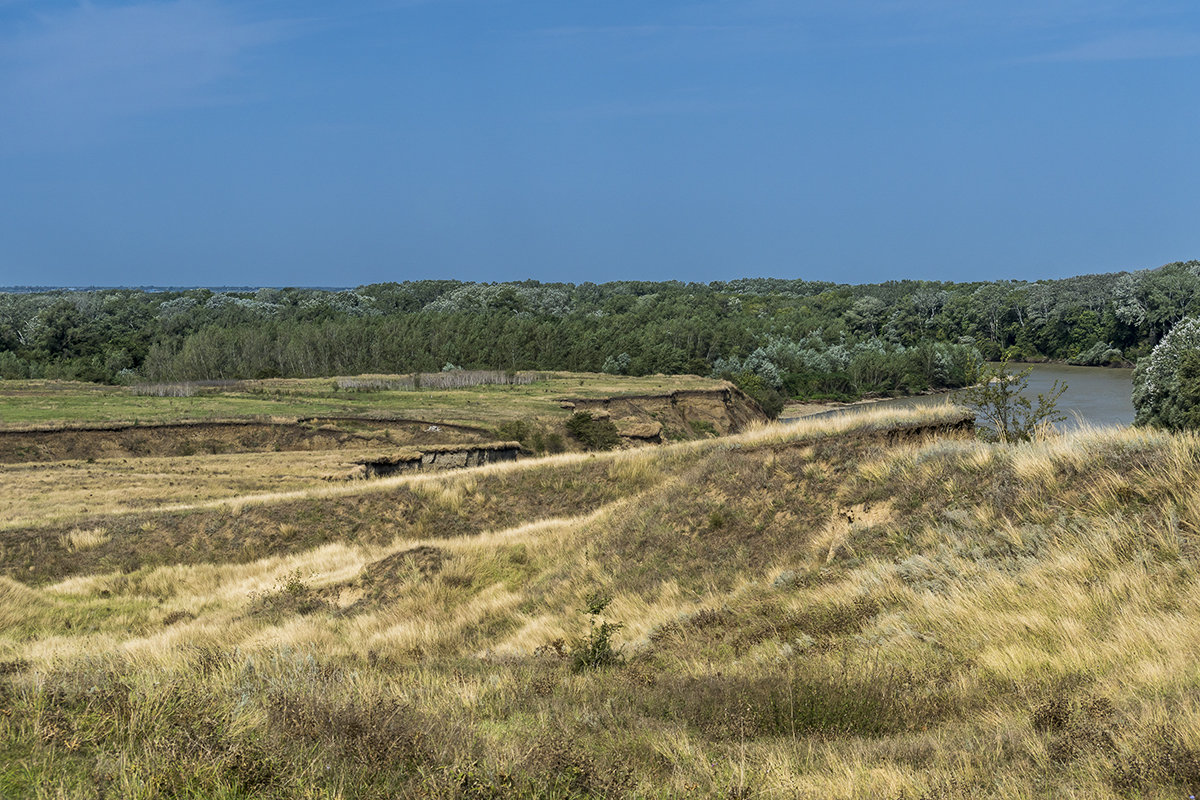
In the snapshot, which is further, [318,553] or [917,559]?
[318,553]

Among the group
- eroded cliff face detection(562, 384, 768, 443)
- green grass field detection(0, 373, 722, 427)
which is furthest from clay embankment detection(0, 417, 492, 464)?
eroded cliff face detection(562, 384, 768, 443)

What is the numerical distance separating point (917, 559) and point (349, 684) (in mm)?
6611

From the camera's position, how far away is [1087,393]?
267 ft

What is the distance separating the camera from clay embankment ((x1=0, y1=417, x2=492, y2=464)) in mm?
44250

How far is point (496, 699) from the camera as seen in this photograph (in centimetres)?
698

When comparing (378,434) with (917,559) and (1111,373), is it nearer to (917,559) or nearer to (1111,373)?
(917,559)

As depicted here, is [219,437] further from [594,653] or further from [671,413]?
[594,653]

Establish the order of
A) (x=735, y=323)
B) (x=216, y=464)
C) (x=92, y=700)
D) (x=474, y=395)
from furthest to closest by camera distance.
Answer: (x=735, y=323), (x=474, y=395), (x=216, y=464), (x=92, y=700)

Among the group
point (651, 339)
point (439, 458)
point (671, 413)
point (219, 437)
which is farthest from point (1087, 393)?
point (219, 437)

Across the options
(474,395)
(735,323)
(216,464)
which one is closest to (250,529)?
(216,464)

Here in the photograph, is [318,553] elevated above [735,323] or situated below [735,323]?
below

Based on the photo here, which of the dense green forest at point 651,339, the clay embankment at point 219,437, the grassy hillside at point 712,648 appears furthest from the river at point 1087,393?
the grassy hillside at point 712,648

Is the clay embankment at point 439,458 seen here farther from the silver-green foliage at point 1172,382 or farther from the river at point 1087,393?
the silver-green foliage at point 1172,382

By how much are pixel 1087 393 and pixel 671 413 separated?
141 feet
